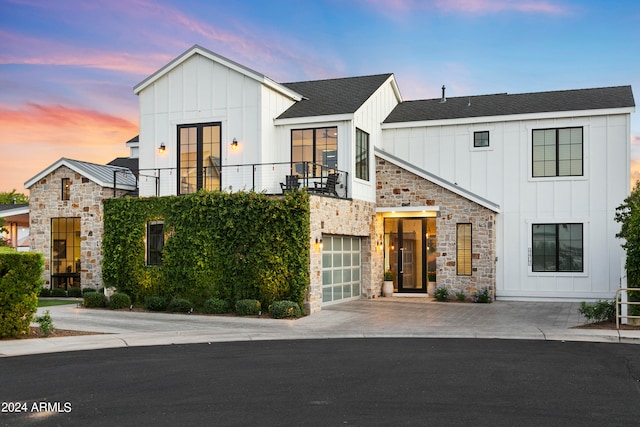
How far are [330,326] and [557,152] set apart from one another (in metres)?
11.5

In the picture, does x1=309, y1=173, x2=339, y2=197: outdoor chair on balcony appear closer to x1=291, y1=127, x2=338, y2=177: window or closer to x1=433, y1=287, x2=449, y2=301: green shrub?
x1=291, y1=127, x2=338, y2=177: window

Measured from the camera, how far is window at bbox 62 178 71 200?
22.5 meters

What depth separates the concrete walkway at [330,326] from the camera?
1339 centimetres

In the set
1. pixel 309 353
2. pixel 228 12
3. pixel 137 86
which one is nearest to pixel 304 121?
pixel 228 12

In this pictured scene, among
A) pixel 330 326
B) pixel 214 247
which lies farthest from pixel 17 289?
pixel 330 326

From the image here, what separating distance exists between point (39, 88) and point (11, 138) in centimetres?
293

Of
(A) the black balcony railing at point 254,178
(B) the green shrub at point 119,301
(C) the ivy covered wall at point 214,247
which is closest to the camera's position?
(C) the ivy covered wall at point 214,247

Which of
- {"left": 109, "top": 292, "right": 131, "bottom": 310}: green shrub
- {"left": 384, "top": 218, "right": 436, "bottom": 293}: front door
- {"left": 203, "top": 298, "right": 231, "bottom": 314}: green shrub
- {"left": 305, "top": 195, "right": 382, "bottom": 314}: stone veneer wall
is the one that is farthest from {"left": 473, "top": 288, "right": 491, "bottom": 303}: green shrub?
{"left": 109, "top": 292, "right": 131, "bottom": 310}: green shrub

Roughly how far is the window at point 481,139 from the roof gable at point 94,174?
12497 millimetres

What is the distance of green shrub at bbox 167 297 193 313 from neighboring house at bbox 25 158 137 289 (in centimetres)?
438

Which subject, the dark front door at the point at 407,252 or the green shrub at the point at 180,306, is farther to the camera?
the dark front door at the point at 407,252

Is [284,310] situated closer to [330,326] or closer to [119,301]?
[330,326]

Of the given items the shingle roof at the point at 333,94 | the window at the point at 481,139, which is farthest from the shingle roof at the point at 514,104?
the shingle roof at the point at 333,94

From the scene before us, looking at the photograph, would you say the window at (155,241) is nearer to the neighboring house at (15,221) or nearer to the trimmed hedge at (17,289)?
the trimmed hedge at (17,289)
